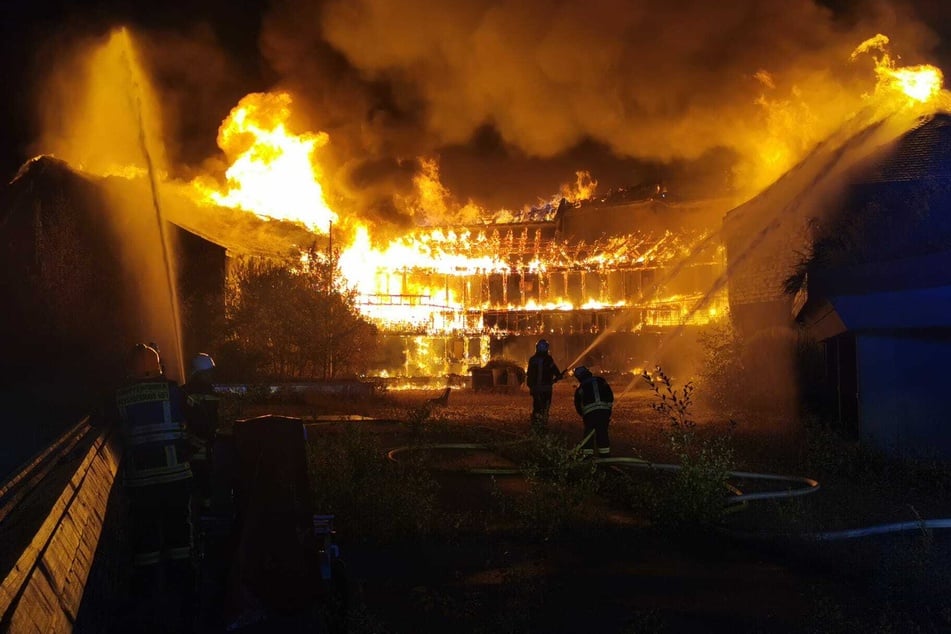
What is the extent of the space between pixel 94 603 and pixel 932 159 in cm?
2322

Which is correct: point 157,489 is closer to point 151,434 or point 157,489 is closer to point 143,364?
point 151,434

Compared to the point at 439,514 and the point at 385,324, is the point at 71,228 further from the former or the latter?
the point at 439,514

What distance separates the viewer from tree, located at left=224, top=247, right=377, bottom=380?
2570 cm

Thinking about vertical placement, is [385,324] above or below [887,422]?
above

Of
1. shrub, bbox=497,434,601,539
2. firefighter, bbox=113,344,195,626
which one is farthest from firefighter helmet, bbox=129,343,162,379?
shrub, bbox=497,434,601,539

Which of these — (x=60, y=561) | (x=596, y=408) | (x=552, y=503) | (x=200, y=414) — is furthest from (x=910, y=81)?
(x=60, y=561)

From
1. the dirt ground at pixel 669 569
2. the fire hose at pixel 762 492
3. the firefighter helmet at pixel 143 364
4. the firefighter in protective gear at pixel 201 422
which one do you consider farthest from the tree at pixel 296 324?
the firefighter helmet at pixel 143 364

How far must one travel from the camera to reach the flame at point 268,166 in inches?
1602

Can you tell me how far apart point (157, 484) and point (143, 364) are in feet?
3.25

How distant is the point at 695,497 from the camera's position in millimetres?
8102

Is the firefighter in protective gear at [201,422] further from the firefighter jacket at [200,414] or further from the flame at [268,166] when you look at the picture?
the flame at [268,166]

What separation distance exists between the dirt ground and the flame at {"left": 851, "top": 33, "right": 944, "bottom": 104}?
17.5 meters

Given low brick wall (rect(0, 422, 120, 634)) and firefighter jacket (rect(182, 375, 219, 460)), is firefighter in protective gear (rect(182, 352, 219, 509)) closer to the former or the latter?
firefighter jacket (rect(182, 375, 219, 460))

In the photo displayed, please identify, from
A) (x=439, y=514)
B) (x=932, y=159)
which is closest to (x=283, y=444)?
(x=439, y=514)
